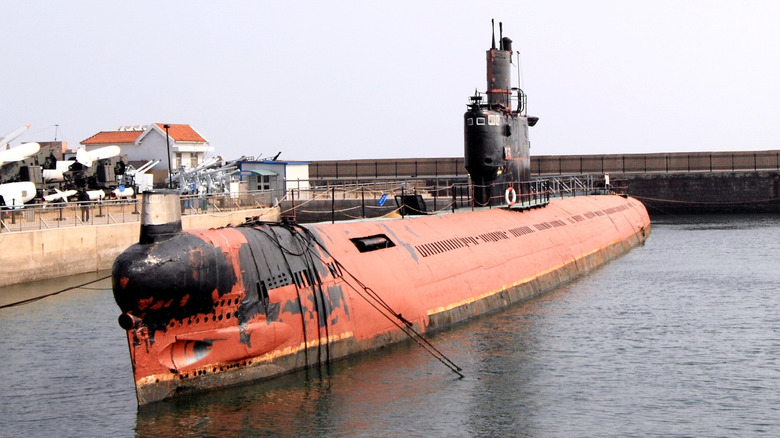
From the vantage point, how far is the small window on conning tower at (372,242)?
21.4m

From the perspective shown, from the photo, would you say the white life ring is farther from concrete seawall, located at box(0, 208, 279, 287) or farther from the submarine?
concrete seawall, located at box(0, 208, 279, 287)

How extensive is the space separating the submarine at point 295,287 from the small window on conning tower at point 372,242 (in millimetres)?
39

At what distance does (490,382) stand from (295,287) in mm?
4466

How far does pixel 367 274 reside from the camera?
66.7 feet

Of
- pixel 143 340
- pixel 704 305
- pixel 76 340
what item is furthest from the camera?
pixel 704 305

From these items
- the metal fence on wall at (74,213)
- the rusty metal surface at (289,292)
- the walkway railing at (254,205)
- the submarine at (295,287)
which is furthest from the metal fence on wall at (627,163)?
the rusty metal surface at (289,292)

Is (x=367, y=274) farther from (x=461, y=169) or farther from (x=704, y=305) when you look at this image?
(x=461, y=169)

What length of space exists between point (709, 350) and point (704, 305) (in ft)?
20.3

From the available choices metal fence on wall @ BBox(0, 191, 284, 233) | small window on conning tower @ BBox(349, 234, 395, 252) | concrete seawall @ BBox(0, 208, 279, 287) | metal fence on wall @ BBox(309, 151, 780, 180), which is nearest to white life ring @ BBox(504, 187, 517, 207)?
concrete seawall @ BBox(0, 208, 279, 287)

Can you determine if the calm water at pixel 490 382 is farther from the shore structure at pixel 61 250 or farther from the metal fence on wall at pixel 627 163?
the metal fence on wall at pixel 627 163

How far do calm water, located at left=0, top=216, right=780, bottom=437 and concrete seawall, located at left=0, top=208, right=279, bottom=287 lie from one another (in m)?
6.25

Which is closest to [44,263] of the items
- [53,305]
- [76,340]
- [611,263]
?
[53,305]

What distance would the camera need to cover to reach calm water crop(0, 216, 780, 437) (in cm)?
1544

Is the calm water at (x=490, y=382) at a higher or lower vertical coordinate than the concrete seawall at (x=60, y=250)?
lower
